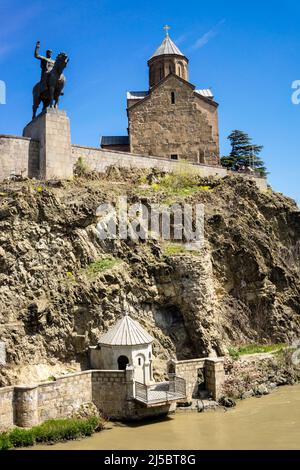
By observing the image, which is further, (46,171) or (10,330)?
(46,171)

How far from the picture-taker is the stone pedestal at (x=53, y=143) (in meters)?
20.9

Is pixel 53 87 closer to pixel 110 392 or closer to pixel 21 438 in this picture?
pixel 110 392

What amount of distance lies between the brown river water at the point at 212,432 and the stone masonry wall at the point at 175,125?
15.1 m

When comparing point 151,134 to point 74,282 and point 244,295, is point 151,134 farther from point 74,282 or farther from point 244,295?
point 74,282

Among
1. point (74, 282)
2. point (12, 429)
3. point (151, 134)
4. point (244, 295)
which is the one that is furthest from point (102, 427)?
point (151, 134)

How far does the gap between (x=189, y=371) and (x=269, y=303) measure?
6766 mm

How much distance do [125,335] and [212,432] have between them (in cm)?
406

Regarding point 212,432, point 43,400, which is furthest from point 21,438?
point 212,432

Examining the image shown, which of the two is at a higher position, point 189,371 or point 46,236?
point 46,236

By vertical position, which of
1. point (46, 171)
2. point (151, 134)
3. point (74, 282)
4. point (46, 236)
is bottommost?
point (74, 282)

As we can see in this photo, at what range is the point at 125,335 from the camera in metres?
16.8

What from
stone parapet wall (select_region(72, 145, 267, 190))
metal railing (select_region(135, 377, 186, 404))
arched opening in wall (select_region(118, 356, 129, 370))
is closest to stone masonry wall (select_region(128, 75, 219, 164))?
stone parapet wall (select_region(72, 145, 267, 190))

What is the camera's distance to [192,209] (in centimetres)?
2281

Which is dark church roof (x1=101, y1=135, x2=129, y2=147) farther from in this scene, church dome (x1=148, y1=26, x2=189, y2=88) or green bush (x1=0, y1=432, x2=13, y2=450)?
green bush (x1=0, y1=432, x2=13, y2=450)
